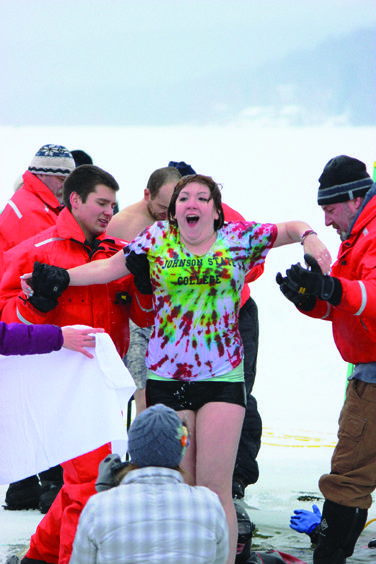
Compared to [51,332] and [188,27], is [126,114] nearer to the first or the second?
[188,27]

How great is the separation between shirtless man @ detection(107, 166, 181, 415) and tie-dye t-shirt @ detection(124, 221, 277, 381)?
1.12m

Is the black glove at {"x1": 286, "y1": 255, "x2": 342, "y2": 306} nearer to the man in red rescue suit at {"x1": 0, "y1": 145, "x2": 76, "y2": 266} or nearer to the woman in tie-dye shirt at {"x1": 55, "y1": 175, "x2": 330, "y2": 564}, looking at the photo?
the woman in tie-dye shirt at {"x1": 55, "y1": 175, "x2": 330, "y2": 564}

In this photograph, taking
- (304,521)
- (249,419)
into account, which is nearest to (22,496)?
(249,419)

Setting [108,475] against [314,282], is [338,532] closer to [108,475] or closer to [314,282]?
[314,282]

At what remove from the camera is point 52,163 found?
432 cm

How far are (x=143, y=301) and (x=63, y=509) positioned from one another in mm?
890

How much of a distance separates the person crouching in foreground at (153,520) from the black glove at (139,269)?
118 centimetres

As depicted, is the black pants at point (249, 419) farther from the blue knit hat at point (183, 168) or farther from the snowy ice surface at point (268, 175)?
the snowy ice surface at point (268, 175)

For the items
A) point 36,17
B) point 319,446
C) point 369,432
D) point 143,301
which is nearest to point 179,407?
point 143,301

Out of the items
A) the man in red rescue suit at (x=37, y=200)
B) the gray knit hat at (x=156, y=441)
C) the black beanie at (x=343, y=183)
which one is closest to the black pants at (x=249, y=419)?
the black beanie at (x=343, y=183)

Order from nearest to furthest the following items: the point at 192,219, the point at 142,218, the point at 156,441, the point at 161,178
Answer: the point at 156,441, the point at 192,219, the point at 161,178, the point at 142,218

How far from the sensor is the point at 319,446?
6305 millimetres

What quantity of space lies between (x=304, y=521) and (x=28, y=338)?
1.88m

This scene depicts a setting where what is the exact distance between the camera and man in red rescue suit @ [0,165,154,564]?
3064 mm
